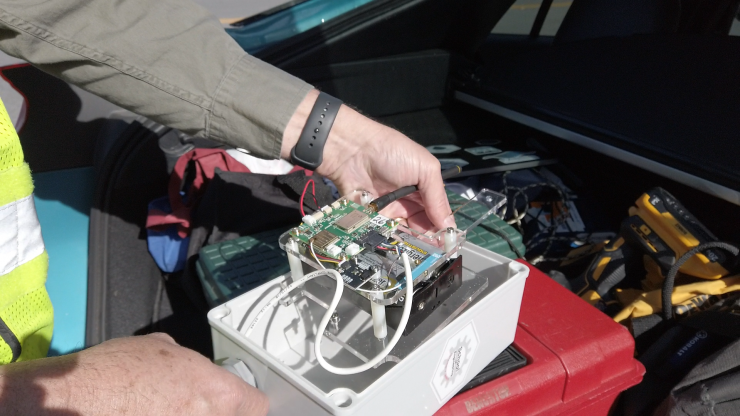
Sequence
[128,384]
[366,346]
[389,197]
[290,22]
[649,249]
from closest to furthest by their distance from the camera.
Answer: [128,384] < [366,346] < [389,197] < [649,249] < [290,22]

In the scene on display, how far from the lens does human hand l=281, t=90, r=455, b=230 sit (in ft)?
3.14

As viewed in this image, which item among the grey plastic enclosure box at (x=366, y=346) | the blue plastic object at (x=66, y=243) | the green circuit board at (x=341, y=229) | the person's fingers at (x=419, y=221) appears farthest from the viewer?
the blue plastic object at (x=66, y=243)

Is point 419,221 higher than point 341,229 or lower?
lower

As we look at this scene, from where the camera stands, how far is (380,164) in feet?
3.29

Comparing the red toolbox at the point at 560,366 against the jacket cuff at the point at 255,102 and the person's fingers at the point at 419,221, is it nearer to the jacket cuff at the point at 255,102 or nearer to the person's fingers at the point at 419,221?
the person's fingers at the point at 419,221

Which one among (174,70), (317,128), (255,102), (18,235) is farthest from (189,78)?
(18,235)

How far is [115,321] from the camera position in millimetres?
1299

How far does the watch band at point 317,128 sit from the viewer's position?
0.94 meters

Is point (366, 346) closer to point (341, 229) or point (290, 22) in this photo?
point (341, 229)

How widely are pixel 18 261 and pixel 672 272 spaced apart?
1.29 metres

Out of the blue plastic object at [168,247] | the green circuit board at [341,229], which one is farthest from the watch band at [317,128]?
the blue plastic object at [168,247]

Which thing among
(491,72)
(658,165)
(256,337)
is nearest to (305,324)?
(256,337)

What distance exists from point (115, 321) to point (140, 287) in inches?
5.1

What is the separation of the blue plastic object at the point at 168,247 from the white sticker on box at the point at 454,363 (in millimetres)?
915
